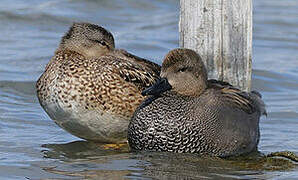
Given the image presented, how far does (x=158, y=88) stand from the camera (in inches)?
267

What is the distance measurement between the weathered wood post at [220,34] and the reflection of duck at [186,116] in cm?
30

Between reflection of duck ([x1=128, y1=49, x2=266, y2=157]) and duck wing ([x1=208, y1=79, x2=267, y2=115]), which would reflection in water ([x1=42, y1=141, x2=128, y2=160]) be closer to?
reflection of duck ([x1=128, y1=49, x2=266, y2=157])

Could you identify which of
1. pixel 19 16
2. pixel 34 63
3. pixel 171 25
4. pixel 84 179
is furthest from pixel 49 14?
pixel 84 179

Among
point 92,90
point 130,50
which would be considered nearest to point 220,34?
point 92,90

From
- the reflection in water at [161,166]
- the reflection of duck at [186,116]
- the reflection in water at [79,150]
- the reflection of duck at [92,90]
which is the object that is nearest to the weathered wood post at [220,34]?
the reflection of duck at [186,116]

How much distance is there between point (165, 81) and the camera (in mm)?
A: 6879

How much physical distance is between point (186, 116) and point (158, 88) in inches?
15.0

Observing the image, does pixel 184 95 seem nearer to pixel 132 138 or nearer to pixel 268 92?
pixel 132 138

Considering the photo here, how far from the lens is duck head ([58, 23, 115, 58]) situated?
762 cm

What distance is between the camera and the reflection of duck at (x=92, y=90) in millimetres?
7164

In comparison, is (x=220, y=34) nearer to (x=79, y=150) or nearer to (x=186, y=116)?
(x=186, y=116)

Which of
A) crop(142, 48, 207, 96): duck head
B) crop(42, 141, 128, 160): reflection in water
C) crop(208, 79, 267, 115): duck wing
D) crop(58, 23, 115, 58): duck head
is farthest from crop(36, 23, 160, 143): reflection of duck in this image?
crop(208, 79, 267, 115): duck wing

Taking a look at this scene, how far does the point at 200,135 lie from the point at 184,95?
1.25 ft

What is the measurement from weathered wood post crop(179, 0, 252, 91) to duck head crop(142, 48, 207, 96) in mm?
339
